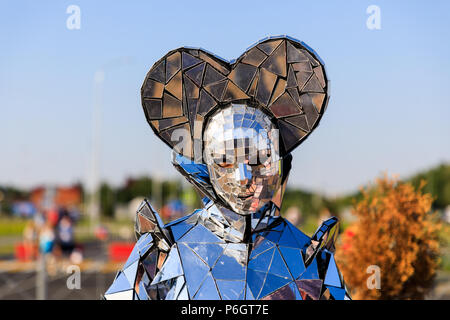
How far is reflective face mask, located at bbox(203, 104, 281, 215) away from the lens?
320 centimetres

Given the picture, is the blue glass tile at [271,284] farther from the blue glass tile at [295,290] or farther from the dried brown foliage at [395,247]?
the dried brown foliage at [395,247]

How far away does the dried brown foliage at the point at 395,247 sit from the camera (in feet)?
18.8

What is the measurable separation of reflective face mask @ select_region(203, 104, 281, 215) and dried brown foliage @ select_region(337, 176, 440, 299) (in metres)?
2.95

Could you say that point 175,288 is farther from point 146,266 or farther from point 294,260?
point 294,260

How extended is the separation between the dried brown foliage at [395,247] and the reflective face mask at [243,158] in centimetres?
295

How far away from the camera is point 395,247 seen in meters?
5.85

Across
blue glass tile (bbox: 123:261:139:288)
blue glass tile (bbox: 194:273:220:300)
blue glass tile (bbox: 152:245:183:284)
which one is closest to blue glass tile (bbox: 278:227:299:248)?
blue glass tile (bbox: 194:273:220:300)

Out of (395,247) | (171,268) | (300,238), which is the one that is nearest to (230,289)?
(171,268)

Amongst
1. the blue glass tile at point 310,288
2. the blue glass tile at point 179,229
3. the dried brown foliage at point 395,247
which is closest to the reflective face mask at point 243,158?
the blue glass tile at point 179,229

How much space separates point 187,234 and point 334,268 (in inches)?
39.6

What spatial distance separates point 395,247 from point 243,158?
3354 millimetres
